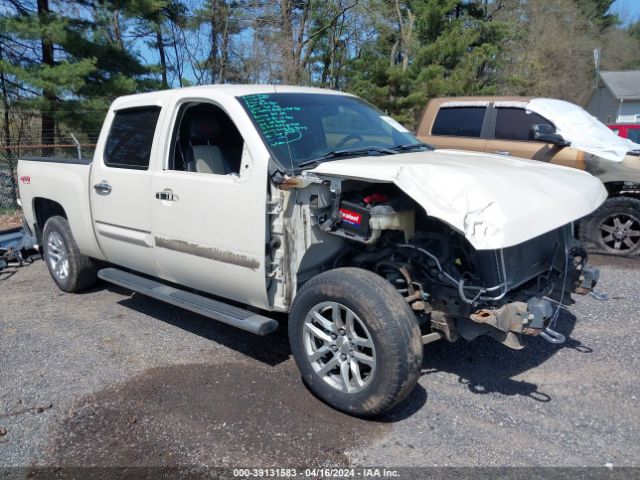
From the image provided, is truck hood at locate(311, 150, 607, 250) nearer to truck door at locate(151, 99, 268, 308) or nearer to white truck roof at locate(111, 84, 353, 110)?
truck door at locate(151, 99, 268, 308)

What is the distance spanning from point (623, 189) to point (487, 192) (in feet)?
16.9

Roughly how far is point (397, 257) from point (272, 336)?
163cm

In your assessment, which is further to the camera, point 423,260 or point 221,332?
point 221,332

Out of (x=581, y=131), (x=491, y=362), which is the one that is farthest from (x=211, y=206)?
(x=581, y=131)

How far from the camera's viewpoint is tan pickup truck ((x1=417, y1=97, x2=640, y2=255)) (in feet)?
23.0

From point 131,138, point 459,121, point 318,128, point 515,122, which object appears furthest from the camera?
point 459,121

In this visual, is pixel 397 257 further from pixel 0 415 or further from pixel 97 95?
pixel 97 95

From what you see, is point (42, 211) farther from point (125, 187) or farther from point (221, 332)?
point (221, 332)

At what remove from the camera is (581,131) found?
7.21m

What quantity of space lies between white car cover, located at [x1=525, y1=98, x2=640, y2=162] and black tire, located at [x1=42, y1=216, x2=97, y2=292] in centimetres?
592

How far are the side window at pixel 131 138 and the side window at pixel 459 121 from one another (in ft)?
15.9

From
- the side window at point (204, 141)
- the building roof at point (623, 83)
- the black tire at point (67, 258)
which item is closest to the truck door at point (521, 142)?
the side window at point (204, 141)

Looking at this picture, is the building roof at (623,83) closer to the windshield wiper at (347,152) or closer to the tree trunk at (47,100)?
the tree trunk at (47,100)

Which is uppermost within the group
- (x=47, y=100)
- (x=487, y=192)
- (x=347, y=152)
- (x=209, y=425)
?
(x=47, y=100)
